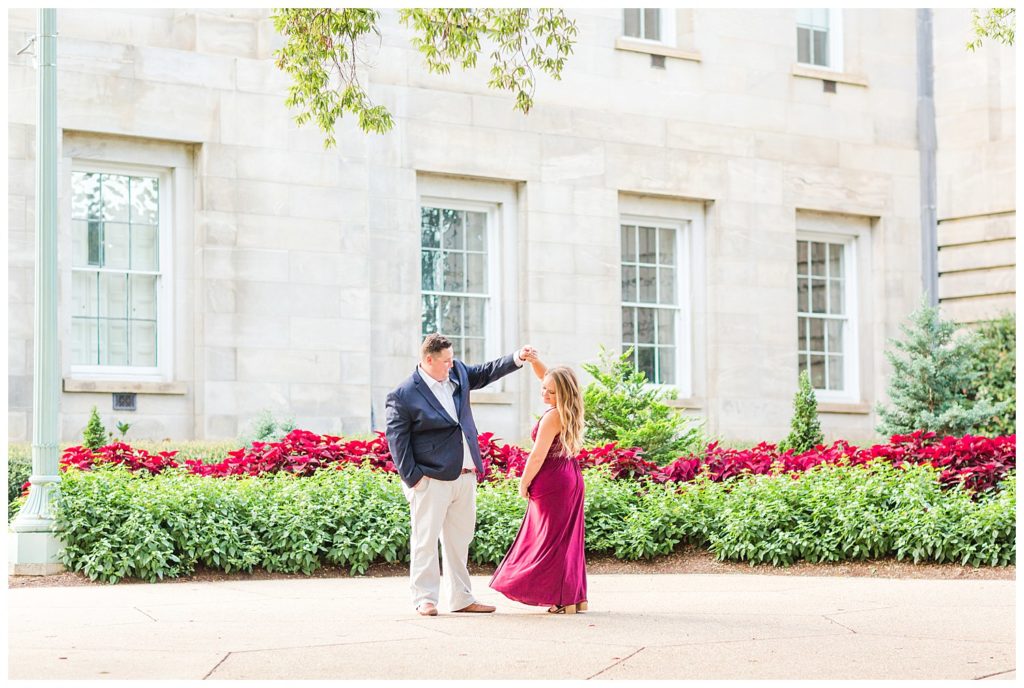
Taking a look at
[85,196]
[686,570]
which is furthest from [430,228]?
[686,570]

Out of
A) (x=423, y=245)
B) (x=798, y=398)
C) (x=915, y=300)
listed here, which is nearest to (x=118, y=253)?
(x=423, y=245)

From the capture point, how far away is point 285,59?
11781 mm

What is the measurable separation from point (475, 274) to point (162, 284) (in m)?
4.43

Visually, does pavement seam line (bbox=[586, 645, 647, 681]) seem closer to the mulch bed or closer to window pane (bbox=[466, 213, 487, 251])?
the mulch bed

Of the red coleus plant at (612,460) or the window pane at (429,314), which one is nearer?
the red coleus plant at (612,460)

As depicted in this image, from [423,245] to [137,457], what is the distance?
6754 millimetres

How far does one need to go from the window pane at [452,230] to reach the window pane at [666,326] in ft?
10.9

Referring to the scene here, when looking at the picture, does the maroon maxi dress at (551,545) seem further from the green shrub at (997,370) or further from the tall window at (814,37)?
the tall window at (814,37)

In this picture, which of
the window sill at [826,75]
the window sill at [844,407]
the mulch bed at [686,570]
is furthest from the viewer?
the window sill at [826,75]

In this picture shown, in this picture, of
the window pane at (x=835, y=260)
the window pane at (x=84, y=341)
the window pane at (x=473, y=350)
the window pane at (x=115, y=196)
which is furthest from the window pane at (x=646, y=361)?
the window pane at (x=84, y=341)

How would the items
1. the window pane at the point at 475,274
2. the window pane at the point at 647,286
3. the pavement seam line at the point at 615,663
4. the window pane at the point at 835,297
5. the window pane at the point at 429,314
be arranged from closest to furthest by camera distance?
the pavement seam line at the point at 615,663
the window pane at the point at 429,314
the window pane at the point at 475,274
the window pane at the point at 647,286
the window pane at the point at 835,297

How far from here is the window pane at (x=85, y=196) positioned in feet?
56.1

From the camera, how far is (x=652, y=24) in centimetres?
2134

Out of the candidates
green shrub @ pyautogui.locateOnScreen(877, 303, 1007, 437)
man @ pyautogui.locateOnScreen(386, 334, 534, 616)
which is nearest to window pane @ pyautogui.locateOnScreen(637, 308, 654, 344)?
green shrub @ pyautogui.locateOnScreen(877, 303, 1007, 437)
